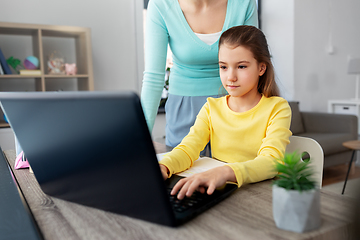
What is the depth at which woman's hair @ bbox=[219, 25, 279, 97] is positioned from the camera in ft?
3.16

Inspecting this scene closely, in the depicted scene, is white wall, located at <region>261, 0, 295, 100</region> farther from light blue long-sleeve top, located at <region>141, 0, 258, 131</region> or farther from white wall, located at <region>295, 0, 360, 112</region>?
light blue long-sleeve top, located at <region>141, 0, 258, 131</region>

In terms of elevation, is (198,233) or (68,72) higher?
(68,72)

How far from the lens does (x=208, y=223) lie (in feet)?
1.65

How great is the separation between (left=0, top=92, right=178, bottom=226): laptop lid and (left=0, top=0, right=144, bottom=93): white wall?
300 centimetres

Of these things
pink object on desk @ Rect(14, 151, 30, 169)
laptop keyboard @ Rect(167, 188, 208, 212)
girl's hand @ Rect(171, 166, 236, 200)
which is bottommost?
A: pink object on desk @ Rect(14, 151, 30, 169)

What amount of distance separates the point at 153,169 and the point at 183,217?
0.40ft

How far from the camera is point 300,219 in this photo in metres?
0.45

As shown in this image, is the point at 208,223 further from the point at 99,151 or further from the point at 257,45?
the point at 257,45

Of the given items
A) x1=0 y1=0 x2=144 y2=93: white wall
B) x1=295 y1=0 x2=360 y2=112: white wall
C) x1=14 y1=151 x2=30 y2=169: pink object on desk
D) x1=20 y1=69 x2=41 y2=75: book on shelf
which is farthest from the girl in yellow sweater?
x1=295 y1=0 x2=360 y2=112: white wall

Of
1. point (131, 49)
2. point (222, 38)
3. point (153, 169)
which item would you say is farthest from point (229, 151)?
point (131, 49)

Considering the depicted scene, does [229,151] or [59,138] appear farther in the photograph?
[229,151]

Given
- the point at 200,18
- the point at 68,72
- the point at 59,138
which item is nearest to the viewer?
the point at 59,138

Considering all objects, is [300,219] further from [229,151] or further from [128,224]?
[229,151]

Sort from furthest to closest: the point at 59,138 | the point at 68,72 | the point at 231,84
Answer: the point at 68,72 → the point at 231,84 → the point at 59,138
